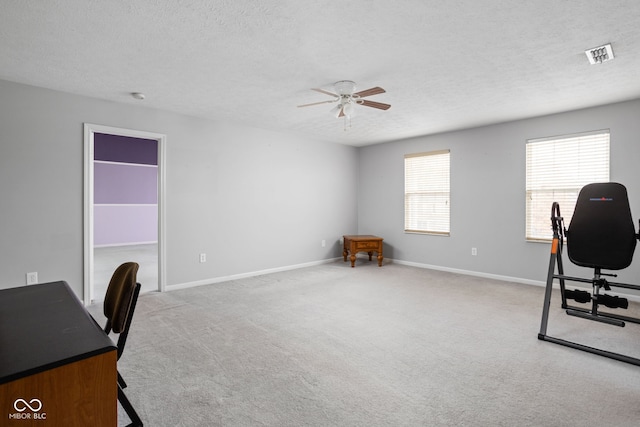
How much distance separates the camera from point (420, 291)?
4250 mm

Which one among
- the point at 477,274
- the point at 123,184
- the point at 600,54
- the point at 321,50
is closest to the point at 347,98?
the point at 321,50

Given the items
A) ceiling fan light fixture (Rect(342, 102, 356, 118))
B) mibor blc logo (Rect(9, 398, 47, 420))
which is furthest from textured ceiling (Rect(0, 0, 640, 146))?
mibor blc logo (Rect(9, 398, 47, 420))

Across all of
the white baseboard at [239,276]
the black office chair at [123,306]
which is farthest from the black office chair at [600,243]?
the white baseboard at [239,276]

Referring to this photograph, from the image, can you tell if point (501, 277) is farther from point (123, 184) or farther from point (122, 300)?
point (123, 184)

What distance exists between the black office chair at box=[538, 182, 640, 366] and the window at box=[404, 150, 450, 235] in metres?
2.77

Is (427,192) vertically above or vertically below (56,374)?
above

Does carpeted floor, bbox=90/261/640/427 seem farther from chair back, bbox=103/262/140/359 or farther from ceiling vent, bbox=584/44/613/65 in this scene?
ceiling vent, bbox=584/44/613/65

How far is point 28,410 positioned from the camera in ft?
2.71

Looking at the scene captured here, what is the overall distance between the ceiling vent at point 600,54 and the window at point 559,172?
5.86 feet

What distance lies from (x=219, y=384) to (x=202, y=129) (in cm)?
360

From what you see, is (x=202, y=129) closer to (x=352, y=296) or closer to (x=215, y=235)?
(x=215, y=235)

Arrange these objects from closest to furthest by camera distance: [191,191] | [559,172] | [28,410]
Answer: [28,410] → [559,172] → [191,191]

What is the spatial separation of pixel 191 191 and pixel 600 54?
460 centimetres

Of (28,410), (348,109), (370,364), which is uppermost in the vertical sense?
(348,109)
